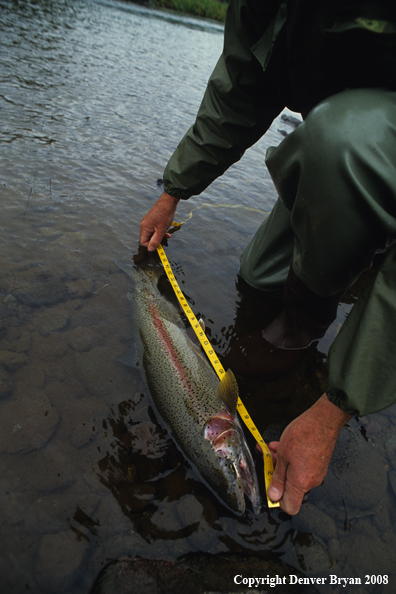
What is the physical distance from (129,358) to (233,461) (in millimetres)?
1066

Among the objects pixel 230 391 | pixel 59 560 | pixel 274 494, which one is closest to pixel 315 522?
pixel 274 494

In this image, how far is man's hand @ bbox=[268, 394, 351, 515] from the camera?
168 cm

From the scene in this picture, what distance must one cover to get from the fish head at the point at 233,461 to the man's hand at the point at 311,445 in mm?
318

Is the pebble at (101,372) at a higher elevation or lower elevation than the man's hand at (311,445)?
lower

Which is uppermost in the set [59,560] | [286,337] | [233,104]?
[233,104]

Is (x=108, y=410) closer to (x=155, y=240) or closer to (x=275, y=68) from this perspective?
(x=155, y=240)

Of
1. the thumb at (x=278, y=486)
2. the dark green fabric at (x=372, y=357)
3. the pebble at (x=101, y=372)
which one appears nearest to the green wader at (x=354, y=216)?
the dark green fabric at (x=372, y=357)

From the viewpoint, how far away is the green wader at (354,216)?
1.60 metres

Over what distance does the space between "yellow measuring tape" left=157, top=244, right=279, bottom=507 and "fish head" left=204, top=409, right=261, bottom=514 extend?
9 centimetres

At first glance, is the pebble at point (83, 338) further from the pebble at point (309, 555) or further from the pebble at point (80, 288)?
the pebble at point (309, 555)

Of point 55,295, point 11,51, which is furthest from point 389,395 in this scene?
point 11,51

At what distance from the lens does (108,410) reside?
2336 mm

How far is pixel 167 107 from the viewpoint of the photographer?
8.10 meters

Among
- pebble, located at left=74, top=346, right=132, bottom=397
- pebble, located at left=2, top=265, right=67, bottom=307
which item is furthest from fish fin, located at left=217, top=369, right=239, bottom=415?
pebble, located at left=2, top=265, right=67, bottom=307
